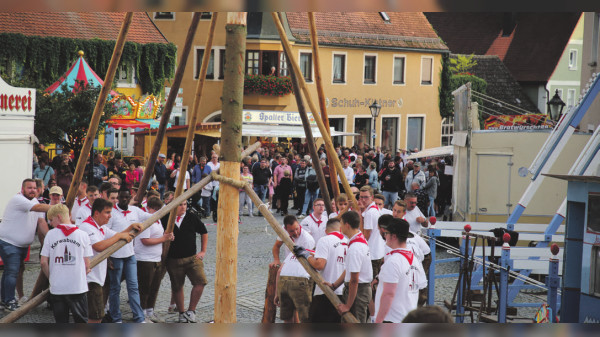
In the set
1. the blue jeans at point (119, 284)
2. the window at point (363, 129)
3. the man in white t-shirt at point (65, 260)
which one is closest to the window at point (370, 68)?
the window at point (363, 129)

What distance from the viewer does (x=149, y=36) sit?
1361 inches

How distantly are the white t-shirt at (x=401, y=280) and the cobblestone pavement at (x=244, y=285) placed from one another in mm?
3823

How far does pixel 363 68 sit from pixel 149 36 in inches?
468

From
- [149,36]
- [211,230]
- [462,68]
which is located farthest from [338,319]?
[462,68]

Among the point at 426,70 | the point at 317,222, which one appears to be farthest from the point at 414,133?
the point at 317,222

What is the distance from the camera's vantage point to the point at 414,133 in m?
44.0

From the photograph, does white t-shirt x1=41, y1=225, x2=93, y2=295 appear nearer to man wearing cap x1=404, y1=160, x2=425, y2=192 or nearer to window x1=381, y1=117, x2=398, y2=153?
man wearing cap x1=404, y1=160, x2=425, y2=192

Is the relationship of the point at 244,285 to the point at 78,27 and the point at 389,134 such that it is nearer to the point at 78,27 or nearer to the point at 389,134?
the point at 78,27

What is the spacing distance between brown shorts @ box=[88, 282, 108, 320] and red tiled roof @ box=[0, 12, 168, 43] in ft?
71.6

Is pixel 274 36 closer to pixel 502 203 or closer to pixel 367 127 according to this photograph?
pixel 367 127

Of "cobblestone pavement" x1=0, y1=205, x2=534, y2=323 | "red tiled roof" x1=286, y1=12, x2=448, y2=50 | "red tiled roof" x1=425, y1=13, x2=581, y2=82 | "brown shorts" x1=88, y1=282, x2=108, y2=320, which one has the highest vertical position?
"red tiled roof" x1=425, y1=13, x2=581, y2=82

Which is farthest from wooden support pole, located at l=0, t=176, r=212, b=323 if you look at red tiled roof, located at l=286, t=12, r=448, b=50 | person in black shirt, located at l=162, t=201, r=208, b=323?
red tiled roof, located at l=286, t=12, r=448, b=50

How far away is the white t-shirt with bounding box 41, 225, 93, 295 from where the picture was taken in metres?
7.25

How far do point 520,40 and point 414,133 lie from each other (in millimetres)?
16506
